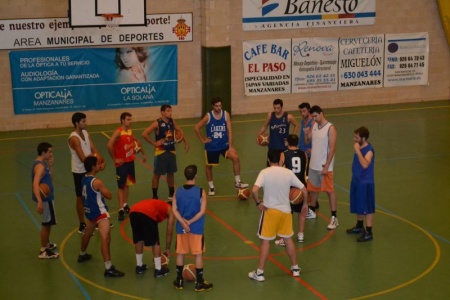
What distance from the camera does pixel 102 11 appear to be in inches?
894

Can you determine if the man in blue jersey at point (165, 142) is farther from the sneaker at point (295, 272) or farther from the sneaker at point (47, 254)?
the sneaker at point (295, 272)

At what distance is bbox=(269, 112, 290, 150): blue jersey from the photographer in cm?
1566

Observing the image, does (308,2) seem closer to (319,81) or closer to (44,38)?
(319,81)

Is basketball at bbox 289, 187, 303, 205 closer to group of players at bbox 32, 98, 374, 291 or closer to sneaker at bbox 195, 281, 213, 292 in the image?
group of players at bbox 32, 98, 374, 291

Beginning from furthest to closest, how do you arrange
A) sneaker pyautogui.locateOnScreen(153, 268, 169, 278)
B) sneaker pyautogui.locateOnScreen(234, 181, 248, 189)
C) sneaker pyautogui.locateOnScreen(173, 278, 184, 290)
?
sneaker pyautogui.locateOnScreen(234, 181, 248, 189)
sneaker pyautogui.locateOnScreen(153, 268, 169, 278)
sneaker pyautogui.locateOnScreen(173, 278, 184, 290)

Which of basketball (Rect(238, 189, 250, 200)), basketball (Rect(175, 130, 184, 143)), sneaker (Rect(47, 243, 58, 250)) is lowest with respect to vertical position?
sneaker (Rect(47, 243, 58, 250))

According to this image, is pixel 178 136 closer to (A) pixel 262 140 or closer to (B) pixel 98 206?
(A) pixel 262 140

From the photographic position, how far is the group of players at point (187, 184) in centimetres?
1162

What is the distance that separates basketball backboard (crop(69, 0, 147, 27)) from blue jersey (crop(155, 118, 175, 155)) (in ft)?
26.9

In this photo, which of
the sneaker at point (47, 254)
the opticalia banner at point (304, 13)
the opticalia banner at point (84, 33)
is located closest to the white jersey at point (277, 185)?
the sneaker at point (47, 254)

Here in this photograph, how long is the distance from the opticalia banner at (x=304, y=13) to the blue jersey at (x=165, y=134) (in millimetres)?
9815

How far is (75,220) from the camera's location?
15031 millimetres

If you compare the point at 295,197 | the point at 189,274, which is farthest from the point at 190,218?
the point at 295,197

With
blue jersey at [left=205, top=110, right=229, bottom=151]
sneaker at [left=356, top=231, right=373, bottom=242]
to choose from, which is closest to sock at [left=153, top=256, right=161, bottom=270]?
sneaker at [left=356, top=231, right=373, bottom=242]
